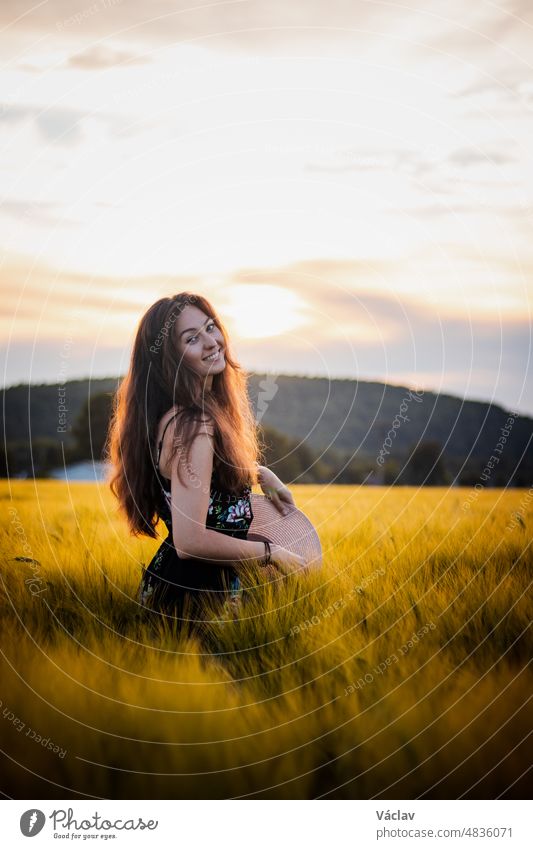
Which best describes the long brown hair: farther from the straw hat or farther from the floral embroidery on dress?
the straw hat

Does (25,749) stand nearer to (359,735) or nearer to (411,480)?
(359,735)

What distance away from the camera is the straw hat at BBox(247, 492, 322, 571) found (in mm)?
3404

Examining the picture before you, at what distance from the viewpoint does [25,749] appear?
2721 mm

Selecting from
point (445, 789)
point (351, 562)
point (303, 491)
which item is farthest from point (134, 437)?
point (303, 491)

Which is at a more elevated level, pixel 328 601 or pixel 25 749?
pixel 328 601

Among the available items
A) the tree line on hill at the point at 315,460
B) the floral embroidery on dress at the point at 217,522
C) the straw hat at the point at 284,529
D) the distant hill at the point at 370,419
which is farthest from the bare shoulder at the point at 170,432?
the distant hill at the point at 370,419

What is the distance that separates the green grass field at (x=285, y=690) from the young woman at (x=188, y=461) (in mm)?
148

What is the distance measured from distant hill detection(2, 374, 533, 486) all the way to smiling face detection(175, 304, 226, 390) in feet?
9.65

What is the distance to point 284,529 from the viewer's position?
3490 millimetres

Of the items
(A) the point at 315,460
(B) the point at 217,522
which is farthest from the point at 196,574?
(A) the point at 315,460

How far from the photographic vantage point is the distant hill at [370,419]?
6.91 metres

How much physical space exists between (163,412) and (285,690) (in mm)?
1352

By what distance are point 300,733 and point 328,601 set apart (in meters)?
0.61

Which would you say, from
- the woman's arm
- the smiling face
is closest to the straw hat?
the woman's arm
